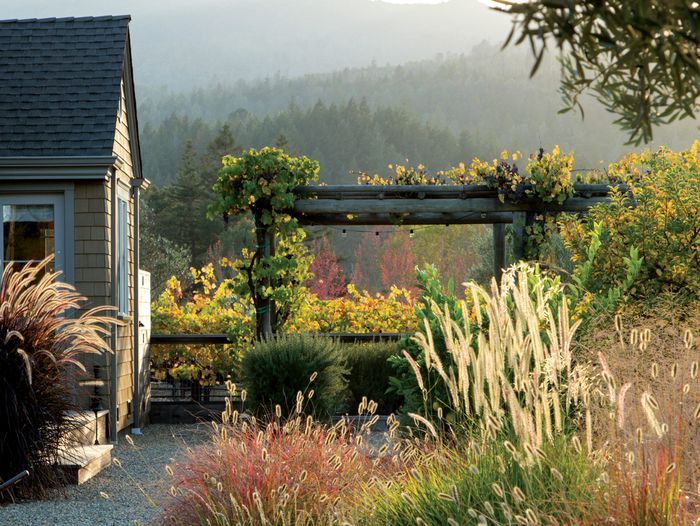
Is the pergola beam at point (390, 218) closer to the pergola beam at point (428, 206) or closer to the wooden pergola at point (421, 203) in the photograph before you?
the wooden pergola at point (421, 203)

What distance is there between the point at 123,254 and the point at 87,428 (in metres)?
2.62

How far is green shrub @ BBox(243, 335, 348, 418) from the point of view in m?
7.84

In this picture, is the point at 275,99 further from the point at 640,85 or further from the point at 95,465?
the point at 640,85

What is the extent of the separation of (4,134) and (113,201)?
127 centimetres

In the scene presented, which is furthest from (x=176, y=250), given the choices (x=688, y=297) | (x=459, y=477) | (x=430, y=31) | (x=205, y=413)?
(x=430, y=31)

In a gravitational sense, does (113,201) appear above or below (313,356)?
above

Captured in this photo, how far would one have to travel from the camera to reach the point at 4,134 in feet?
28.9

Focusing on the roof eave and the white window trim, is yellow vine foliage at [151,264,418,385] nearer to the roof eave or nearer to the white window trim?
the white window trim

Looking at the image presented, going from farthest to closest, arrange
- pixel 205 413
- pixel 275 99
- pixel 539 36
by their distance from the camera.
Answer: pixel 275 99, pixel 205 413, pixel 539 36

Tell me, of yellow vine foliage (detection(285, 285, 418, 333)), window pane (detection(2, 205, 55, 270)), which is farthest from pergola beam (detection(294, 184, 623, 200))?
window pane (detection(2, 205, 55, 270))

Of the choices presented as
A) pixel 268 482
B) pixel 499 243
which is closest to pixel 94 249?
pixel 499 243

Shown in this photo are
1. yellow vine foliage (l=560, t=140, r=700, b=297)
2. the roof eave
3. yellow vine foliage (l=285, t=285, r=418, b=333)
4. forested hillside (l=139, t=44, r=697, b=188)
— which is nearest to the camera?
yellow vine foliage (l=560, t=140, r=700, b=297)

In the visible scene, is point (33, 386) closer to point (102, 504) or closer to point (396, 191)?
point (102, 504)

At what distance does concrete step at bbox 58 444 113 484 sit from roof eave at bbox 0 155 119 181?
2831 millimetres
